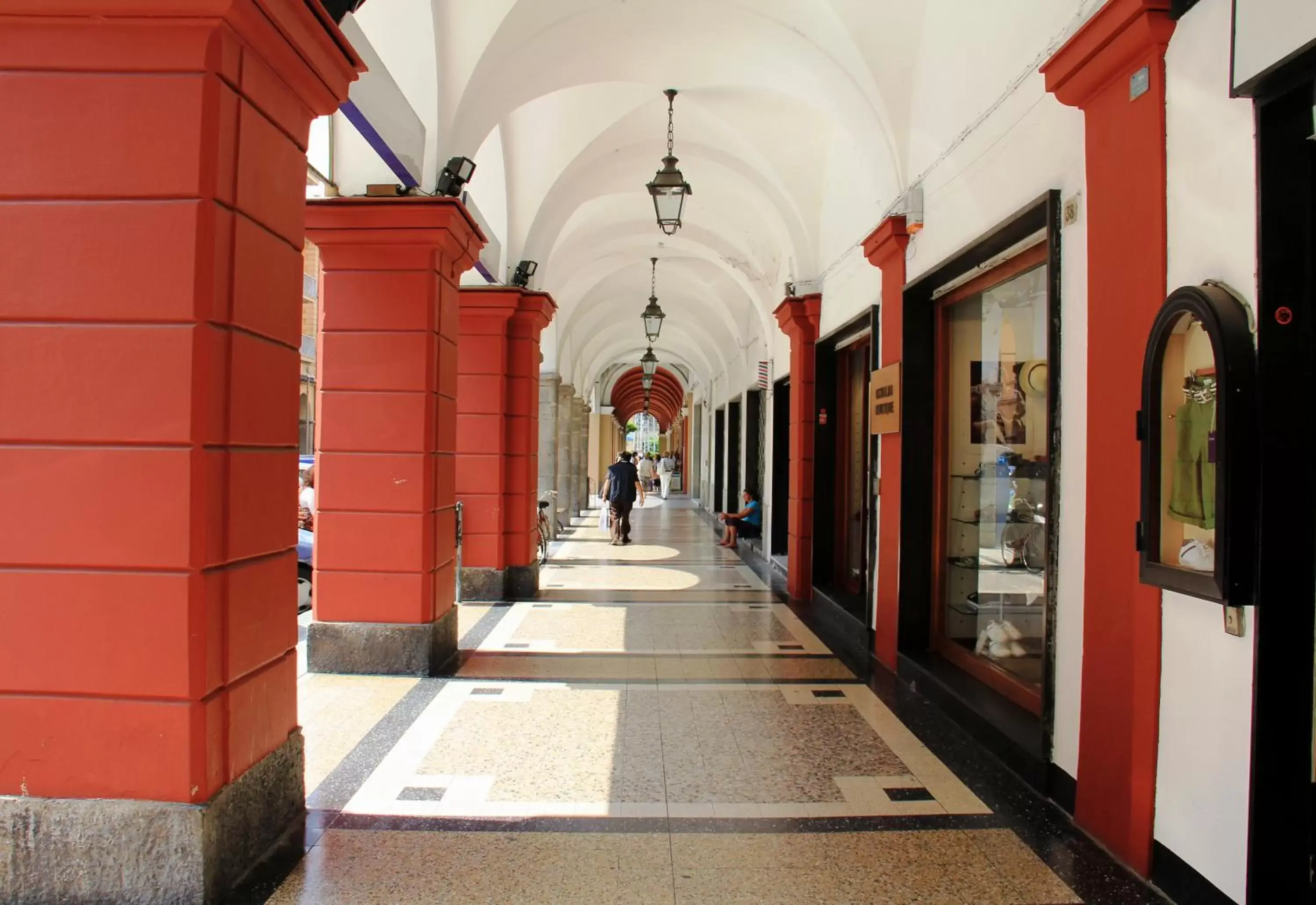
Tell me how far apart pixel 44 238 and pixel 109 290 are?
0.82 feet

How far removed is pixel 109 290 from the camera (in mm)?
2369

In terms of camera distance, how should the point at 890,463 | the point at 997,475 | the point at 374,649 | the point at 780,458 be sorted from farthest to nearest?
the point at 780,458 → the point at 890,463 → the point at 374,649 → the point at 997,475

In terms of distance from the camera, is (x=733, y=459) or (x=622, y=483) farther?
(x=733, y=459)

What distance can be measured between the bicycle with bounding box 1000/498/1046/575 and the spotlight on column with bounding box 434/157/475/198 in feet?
12.9

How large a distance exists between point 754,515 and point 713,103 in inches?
243

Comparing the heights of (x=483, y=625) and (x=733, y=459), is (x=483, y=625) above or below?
below

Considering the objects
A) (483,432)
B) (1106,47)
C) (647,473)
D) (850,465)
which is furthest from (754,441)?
(647,473)

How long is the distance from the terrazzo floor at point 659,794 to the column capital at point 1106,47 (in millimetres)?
2697

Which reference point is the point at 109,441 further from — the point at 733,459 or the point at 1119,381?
the point at 733,459

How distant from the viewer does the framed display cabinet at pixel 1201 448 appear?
213 centimetres

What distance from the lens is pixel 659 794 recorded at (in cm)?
326

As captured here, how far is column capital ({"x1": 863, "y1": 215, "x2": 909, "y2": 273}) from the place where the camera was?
507cm

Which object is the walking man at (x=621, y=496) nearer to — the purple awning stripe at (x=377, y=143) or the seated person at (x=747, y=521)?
the seated person at (x=747, y=521)

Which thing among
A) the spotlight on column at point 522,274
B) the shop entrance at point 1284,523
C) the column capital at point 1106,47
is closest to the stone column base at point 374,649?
the spotlight on column at point 522,274
